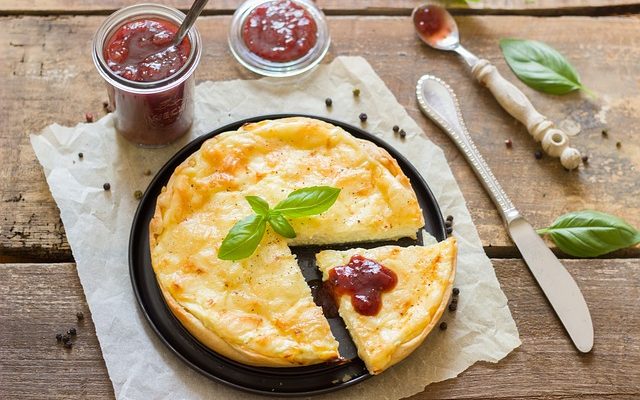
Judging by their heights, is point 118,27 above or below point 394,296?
above

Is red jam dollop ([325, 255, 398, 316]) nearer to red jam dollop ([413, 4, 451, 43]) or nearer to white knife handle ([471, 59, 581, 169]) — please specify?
white knife handle ([471, 59, 581, 169])

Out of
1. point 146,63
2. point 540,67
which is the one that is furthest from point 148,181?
point 540,67

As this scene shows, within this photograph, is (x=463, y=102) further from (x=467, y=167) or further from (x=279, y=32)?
(x=279, y=32)

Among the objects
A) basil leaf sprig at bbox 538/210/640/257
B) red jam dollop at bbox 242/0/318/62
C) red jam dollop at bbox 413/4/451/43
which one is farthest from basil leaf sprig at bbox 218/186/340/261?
red jam dollop at bbox 413/4/451/43

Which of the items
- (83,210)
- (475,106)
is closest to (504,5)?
(475,106)

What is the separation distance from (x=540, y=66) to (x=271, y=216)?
2.30 metres

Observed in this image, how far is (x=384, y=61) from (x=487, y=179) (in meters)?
1.12

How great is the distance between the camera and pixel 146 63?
4.56m

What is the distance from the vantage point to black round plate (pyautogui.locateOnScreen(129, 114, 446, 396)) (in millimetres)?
4266

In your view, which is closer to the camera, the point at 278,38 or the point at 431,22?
the point at 278,38

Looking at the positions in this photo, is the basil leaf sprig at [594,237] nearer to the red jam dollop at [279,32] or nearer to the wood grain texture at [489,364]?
the wood grain texture at [489,364]

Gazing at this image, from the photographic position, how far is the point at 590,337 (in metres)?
4.66

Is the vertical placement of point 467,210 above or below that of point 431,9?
below

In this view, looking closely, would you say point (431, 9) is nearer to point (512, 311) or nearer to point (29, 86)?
point (512, 311)
